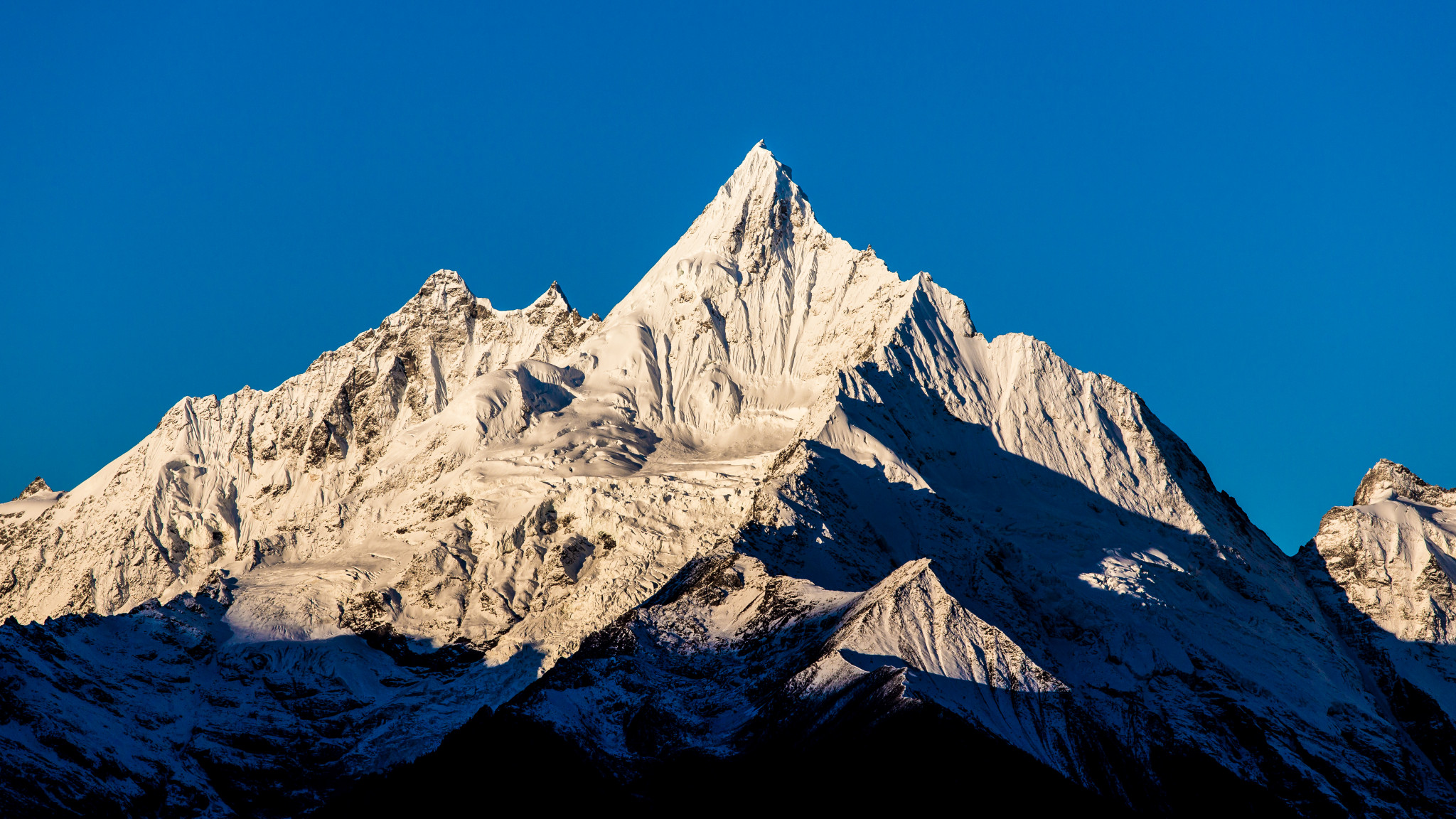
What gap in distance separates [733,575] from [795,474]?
2781 cm

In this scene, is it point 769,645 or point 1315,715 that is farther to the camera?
point 1315,715

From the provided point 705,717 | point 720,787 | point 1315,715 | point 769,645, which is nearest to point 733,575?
point 769,645

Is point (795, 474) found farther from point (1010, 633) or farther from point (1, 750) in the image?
point (1, 750)

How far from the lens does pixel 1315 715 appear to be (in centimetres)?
17500

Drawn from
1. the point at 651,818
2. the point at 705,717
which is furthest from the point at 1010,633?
the point at 651,818

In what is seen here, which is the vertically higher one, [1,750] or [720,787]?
[1,750]

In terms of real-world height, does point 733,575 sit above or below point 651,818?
above

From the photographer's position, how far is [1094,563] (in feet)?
646

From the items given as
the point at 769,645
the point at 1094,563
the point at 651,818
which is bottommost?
the point at 651,818

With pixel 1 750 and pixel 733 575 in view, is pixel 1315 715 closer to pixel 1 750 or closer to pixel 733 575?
pixel 733 575

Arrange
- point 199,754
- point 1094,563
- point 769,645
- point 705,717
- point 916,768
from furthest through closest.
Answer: point 1094,563 < point 199,754 < point 769,645 < point 705,717 < point 916,768

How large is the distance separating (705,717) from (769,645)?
1201 centimetres

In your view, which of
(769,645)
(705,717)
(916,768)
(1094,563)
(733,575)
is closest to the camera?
(916,768)

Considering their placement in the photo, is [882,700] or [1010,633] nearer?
[882,700]
